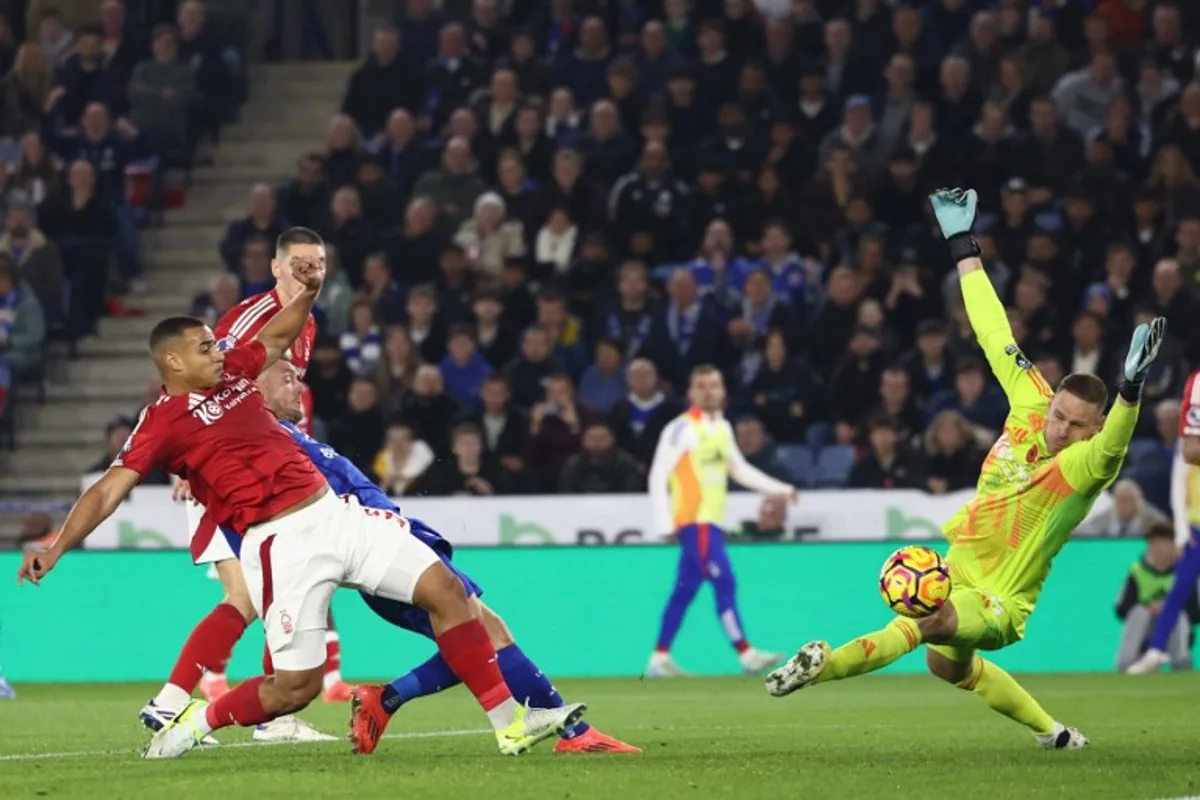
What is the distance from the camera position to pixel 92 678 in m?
17.7

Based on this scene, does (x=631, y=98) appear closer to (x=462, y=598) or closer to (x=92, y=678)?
(x=92, y=678)

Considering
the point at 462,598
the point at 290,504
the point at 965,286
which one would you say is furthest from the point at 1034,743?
the point at 290,504

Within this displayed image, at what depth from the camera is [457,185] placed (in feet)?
72.6

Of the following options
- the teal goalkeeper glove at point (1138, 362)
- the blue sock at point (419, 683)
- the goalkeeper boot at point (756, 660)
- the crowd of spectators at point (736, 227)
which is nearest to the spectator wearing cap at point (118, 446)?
the crowd of spectators at point (736, 227)

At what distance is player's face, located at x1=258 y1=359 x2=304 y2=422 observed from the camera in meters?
10.8

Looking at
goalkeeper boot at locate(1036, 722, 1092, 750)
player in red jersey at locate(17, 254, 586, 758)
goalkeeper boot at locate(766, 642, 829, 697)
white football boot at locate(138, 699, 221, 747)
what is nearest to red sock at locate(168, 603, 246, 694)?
white football boot at locate(138, 699, 221, 747)

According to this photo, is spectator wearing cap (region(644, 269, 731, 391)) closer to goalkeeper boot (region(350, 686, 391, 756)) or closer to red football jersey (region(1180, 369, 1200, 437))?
red football jersey (region(1180, 369, 1200, 437))

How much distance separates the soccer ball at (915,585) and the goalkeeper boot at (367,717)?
2.09 metres

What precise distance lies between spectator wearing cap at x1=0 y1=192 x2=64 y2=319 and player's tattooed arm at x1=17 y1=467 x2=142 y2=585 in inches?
535

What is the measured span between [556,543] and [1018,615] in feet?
28.6

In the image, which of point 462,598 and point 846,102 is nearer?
point 462,598

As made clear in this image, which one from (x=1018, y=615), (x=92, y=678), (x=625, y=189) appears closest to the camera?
(x=1018, y=615)

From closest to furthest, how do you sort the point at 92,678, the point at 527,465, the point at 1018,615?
the point at 1018,615 < the point at 92,678 < the point at 527,465

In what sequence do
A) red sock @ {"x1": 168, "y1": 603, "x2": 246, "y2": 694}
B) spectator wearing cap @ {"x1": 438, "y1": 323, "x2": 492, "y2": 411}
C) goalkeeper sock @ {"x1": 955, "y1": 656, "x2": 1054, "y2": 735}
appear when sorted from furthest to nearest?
spectator wearing cap @ {"x1": 438, "y1": 323, "x2": 492, "y2": 411} < red sock @ {"x1": 168, "y1": 603, "x2": 246, "y2": 694} < goalkeeper sock @ {"x1": 955, "y1": 656, "x2": 1054, "y2": 735}
